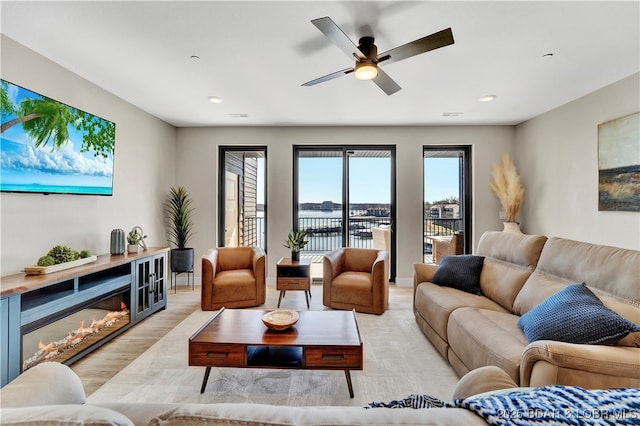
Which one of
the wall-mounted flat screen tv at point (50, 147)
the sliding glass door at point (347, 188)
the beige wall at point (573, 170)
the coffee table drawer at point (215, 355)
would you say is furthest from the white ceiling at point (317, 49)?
the coffee table drawer at point (215, 355)

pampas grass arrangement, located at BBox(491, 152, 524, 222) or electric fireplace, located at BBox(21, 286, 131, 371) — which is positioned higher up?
pampas grass arrangement, located at BBox(491, 152, 524, 222)

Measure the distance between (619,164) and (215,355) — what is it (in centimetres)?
419

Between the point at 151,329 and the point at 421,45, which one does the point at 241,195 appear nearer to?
the point at 151,329

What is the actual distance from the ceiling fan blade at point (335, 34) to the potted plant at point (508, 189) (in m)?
3.47

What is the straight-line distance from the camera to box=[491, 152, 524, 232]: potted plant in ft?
14.3

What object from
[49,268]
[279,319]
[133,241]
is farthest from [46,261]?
[279,319]

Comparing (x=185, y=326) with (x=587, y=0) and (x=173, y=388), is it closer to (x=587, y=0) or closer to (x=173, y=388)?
(x=173, y=388)

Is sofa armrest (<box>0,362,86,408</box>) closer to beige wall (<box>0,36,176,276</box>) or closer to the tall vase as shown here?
beige wall (<box>0,36,176,276</box>)

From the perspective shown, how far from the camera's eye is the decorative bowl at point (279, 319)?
2115 mm

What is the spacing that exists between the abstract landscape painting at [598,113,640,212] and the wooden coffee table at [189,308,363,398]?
10.3ft

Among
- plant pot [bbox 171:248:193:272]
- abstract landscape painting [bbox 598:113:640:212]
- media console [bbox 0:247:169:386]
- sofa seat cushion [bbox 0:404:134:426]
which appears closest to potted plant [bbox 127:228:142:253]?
media console [bbox 0:247:169:386]

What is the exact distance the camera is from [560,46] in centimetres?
236

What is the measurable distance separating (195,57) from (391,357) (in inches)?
122

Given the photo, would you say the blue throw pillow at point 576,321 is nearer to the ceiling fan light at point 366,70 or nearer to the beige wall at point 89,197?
the ceiling fan light at point 366,70
